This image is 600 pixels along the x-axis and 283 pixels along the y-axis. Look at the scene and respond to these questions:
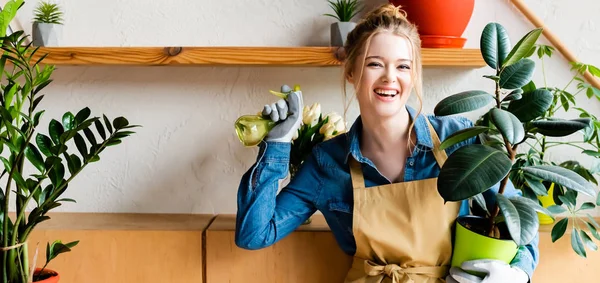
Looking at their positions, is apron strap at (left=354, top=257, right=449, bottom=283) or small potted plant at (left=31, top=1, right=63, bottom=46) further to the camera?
small potted plant at (left=31, top=1, right=63, bottom=46)

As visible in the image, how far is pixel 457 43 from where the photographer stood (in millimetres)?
1352

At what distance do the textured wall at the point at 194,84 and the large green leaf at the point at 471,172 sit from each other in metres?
0.59

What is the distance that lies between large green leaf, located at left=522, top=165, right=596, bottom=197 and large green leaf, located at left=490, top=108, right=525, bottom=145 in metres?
0.13

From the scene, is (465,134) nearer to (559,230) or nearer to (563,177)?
(563,177)

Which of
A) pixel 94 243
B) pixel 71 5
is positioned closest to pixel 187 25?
pixel 71 5

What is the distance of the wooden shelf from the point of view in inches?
52.6

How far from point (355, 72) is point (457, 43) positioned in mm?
343

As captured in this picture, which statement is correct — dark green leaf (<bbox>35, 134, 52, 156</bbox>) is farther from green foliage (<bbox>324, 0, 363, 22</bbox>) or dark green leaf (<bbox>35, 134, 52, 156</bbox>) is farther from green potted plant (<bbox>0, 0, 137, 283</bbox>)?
green foliage (<bbox>324, 0, 363, 22</bbox>)

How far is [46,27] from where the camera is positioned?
146 centimetres

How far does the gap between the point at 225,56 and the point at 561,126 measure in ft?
2.86

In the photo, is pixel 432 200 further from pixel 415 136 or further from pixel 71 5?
pixel 71 5

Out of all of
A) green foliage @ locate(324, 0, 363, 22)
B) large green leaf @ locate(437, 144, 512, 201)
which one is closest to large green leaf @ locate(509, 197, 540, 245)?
large green leaf @ locate(437, 144, 512, 201)

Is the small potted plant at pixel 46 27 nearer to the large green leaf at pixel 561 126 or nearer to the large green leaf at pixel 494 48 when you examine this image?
the large green leaf at pixel 494 48

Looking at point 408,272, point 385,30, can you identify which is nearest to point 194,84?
point 385,30
